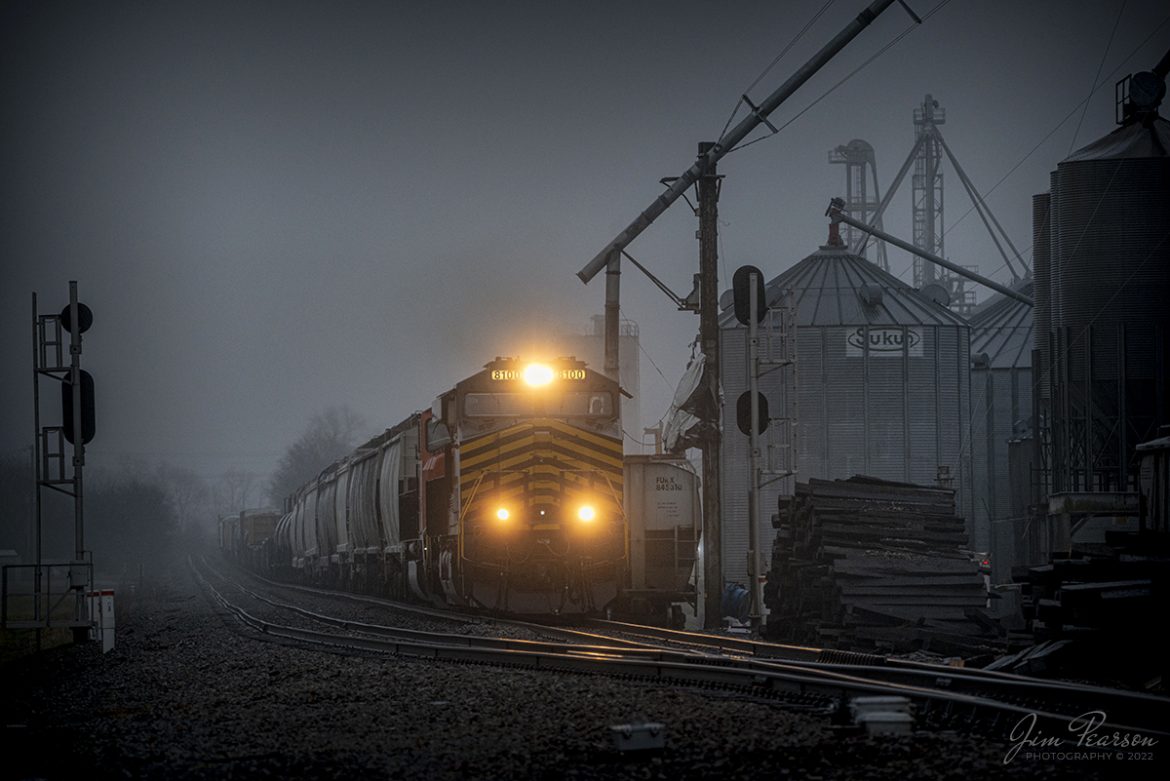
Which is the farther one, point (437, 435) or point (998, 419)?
point (998, 419)

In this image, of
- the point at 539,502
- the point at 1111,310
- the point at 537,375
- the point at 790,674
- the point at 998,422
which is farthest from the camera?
the point at 998,422

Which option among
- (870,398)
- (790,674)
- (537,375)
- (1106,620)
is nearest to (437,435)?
(537,375)

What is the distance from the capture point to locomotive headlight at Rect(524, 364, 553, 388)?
18766 millimetres

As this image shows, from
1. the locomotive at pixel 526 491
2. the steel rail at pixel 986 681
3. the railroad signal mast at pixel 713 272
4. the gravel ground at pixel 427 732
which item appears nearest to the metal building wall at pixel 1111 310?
the railroad signal mast at pixel 713 272

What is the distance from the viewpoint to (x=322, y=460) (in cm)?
12300

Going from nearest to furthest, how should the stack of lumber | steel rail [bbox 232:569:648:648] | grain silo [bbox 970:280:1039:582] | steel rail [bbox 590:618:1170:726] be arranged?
1. steel rail [bbox 590:618:1170:726]
2. the stack of lumber
3. steel rail [bbox 232:569:648:648]
4. grain silo [bbox 970:280:1039:582]

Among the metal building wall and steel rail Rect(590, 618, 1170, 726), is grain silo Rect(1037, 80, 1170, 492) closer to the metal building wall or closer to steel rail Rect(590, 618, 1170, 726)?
the metal building wall

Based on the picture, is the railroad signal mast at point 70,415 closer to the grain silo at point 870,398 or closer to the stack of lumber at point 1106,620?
→ the stack of lumber at point 1106,620

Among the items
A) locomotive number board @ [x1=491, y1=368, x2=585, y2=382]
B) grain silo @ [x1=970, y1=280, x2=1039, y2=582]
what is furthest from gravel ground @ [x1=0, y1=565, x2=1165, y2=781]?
grain silo @ [x1=970, y1=280, x2=1039, y2=582]

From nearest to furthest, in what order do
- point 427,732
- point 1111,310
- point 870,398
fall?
point 427,732 → point 1111,310 → point 870,398

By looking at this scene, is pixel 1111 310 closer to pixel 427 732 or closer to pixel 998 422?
pixel 998 422

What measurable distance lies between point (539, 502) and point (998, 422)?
81.6 ft

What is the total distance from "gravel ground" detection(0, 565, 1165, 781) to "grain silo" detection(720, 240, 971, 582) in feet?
77.7

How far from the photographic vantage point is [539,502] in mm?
17750
